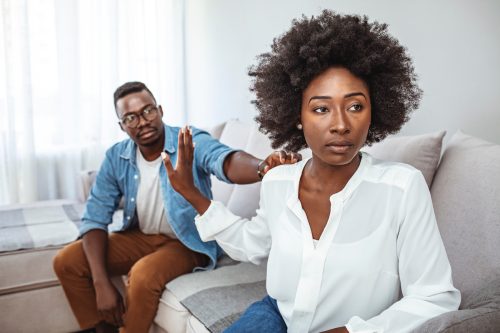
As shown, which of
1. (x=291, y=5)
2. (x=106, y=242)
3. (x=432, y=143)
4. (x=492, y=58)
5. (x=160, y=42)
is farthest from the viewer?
(x=160, y=42)

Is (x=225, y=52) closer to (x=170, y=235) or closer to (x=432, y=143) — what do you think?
(x=170, y=235)

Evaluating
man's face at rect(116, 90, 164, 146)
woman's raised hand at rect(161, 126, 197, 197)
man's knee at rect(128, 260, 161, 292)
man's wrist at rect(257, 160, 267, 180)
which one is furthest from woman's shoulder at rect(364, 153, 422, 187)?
man's face at rect(116, 90, 164, 146)

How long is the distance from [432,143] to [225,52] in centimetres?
194

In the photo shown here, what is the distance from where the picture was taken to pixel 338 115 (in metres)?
1.14

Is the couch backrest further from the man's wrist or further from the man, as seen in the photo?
the man's wrist

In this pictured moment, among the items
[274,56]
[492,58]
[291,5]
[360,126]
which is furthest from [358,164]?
[291,5]

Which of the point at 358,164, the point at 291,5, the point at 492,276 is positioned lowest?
the point at 492,276

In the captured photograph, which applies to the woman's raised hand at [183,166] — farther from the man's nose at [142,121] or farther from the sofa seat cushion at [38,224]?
the sofa seat cushion at [38,224]

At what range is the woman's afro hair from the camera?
3.85ft

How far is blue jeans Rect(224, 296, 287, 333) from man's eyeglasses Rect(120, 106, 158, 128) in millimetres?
923

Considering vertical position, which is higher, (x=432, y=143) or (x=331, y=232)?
(x=432, y=143)

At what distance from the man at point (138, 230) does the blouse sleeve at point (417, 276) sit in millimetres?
750

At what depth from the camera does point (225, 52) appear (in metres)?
3.26

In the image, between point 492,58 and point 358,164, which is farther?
point 492,58
